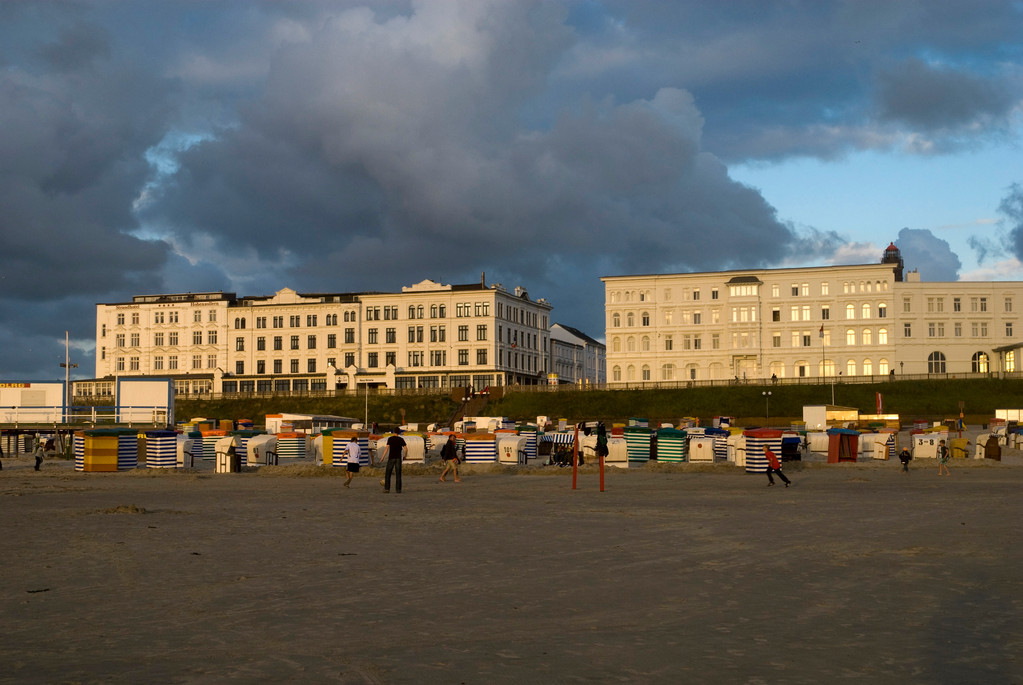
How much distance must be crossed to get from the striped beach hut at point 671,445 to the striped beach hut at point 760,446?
18.3ft

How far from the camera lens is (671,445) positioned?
4694 cm

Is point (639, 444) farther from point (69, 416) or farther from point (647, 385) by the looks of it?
point (647, 385)

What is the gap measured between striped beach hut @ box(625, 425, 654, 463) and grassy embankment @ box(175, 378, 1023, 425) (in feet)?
166

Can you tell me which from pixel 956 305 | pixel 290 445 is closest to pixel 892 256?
pixel 956 305

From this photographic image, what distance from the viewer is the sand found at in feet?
27.8

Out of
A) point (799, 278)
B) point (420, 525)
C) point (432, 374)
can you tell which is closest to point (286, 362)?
point (432, 374)

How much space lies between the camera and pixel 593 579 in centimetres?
1307

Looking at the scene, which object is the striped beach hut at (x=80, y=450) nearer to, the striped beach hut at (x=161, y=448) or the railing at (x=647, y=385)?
the striped beach hut at (x=161, y=448)

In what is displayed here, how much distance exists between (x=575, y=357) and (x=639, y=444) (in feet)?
374

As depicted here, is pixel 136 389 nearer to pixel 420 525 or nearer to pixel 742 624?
pixel 420 525

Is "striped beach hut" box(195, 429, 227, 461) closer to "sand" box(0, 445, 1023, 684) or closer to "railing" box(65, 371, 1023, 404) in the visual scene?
"sand" box(0, 445, 1023, 684)

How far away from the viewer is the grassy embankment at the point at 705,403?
338 ft

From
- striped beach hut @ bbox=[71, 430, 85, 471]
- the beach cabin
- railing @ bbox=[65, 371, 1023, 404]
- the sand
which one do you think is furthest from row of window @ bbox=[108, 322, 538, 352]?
the sand

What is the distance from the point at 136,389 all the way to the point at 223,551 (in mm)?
52993
